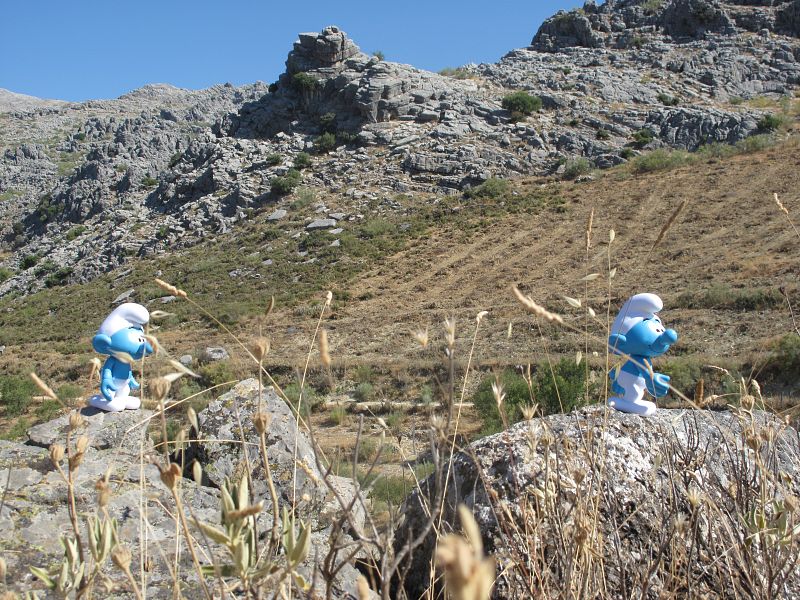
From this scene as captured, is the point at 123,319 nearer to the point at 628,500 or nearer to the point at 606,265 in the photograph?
the point at 628,500

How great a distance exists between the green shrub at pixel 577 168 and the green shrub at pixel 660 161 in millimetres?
2093

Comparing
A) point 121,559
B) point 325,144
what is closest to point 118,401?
point 121,559

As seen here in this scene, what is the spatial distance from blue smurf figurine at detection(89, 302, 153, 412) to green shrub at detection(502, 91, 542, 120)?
31503 mm

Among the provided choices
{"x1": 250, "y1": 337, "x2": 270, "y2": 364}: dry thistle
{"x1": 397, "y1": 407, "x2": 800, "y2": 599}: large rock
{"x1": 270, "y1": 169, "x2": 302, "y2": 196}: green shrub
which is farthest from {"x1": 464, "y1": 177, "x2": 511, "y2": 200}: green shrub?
{"x1": 250, "y1": 337, "x2": 270, "y2": 364}: dry thistle

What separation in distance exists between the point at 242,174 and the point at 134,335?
29.6m

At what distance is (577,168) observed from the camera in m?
28.6

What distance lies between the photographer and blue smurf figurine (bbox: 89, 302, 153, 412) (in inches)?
203

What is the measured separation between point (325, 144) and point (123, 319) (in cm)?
3026

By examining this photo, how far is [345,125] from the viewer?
35.4 metres

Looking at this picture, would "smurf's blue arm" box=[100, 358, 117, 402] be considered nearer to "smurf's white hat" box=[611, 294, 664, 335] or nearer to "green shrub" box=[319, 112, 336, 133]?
"smurf's white hat" box=[611, 294, 664, 335]

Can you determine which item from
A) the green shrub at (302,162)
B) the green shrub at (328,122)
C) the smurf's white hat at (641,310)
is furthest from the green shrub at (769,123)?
the smurf's white hat at (641,310)

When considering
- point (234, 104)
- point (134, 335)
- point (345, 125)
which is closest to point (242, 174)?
point (345, 125)

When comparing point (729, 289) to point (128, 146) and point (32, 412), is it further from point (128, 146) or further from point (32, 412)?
point (128, 146)

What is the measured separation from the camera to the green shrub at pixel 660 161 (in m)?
26.9
